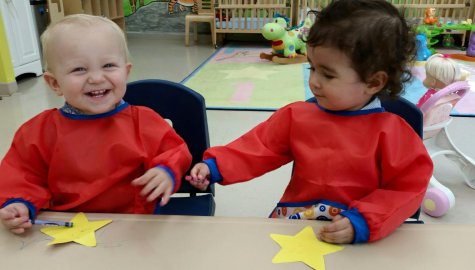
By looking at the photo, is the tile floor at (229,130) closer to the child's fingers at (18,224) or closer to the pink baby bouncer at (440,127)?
the pink baby bouncer at (440,127)

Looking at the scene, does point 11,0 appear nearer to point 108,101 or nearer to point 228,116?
point 228,116

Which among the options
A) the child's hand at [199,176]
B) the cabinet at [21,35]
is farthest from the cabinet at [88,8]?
the child's hand at [199,176]

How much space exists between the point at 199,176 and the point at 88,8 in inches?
185

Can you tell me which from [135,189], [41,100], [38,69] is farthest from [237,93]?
[135,189]

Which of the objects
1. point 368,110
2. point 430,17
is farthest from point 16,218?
point 430,17

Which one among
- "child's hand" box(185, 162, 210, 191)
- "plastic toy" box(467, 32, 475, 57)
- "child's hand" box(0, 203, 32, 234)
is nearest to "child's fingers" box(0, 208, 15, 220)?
"child's hand" box(0, 203, 32, 234)

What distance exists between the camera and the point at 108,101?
82 centimetres

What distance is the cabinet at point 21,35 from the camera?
10.8 ft

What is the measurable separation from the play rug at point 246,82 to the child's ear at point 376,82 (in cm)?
194

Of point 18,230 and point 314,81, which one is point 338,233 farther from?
point 18,230

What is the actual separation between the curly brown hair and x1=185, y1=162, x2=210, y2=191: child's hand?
1.05ft

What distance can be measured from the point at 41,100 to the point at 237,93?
56.2 inches

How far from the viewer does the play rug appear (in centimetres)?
290

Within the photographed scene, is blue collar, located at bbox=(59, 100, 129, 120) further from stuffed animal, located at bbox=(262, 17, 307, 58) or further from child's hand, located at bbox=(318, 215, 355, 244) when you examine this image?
stuffed animal, located at bbox=(262, 17, 307, 58)
